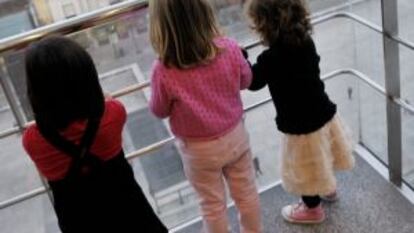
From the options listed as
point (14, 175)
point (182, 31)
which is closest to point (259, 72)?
point (182, 31)

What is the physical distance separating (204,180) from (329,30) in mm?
1020

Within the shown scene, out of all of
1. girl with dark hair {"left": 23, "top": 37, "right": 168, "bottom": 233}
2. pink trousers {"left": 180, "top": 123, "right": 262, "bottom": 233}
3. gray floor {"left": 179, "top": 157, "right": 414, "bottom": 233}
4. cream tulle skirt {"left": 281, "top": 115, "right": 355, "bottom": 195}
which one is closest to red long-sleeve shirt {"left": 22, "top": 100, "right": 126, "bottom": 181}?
girl with dark hair {"left": 23, "top": 37, "right": 168, "bottom": 233}

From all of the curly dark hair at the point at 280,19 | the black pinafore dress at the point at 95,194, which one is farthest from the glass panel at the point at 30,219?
the curly dark hair at the point at 280,19

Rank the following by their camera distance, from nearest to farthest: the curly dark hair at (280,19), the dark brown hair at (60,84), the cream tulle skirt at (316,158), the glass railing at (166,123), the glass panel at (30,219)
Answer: the dark brown hair at (60,84) → the curly dark hair at (280,19) → the cream tulle skirt at (316,158) → the glass railing at (166,123) → the glass panel at (30,219)

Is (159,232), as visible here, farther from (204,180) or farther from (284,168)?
(284,168)

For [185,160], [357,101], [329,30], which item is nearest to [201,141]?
[185,160]

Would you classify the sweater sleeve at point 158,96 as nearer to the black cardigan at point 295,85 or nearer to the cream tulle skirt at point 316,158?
the black cardigan at point 295,85

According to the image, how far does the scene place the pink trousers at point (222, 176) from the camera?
1.15 m

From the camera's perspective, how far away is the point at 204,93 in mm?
1073

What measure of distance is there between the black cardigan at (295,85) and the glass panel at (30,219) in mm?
923

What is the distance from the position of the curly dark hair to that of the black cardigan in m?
0.02

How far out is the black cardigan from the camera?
1.14m

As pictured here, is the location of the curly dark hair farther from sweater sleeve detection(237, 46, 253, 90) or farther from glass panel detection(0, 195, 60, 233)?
glass panel detection(0, 195, 60, 233)

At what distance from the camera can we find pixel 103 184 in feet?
3.25
